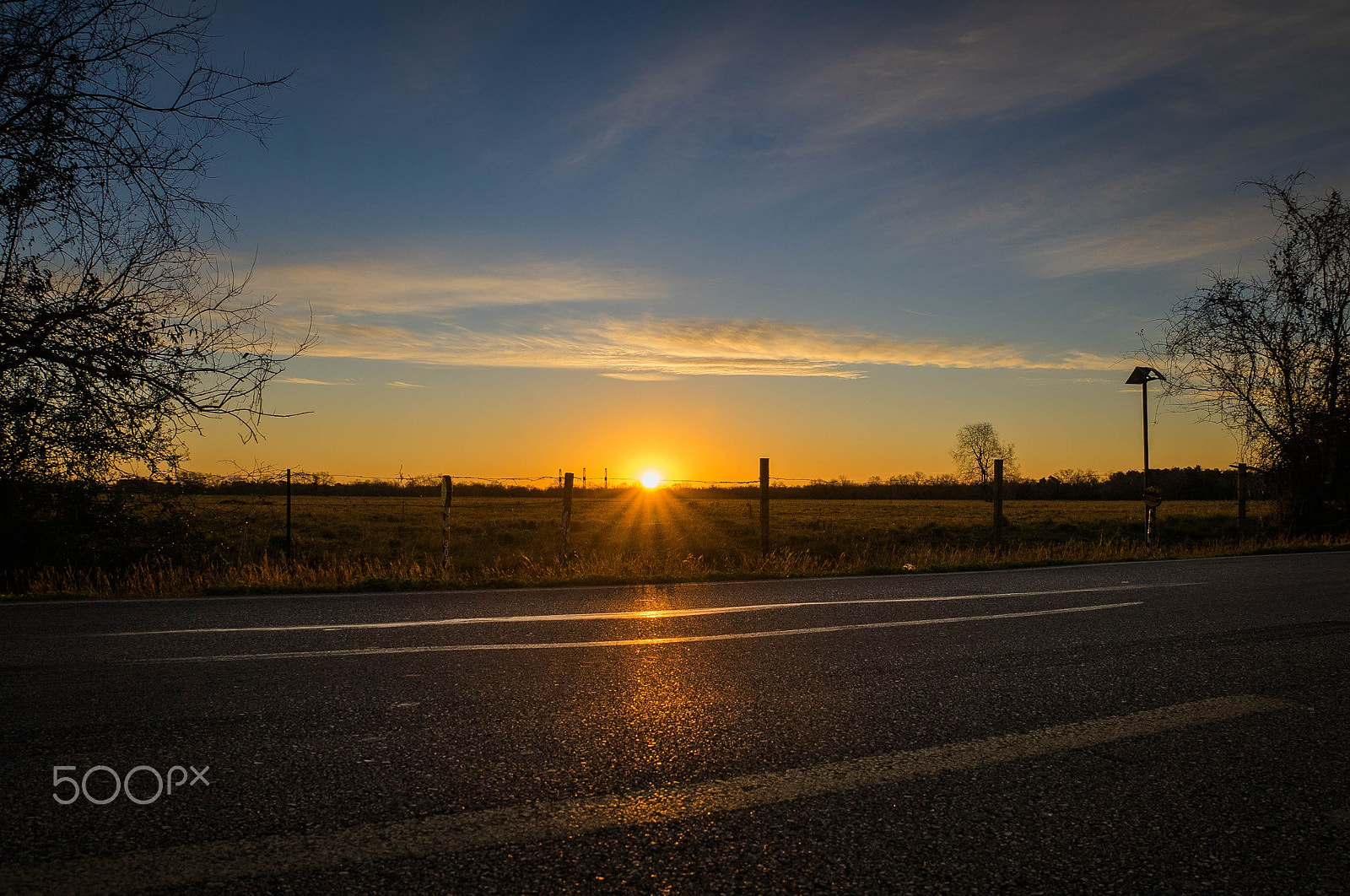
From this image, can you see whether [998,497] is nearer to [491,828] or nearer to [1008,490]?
[491,828]

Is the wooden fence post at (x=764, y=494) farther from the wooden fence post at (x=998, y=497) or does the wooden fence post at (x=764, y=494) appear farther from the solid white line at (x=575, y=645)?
the solid white line at (x=575, y=645)

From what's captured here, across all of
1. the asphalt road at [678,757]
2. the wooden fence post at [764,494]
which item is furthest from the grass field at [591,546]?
the asphalt road at [678,757]

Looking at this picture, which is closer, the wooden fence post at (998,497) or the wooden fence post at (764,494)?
the wooden fence post at (764,494)

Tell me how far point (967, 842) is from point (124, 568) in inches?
530

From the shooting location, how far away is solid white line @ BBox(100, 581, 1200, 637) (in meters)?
6.28

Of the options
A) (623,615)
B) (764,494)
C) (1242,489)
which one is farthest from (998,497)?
(623,615)

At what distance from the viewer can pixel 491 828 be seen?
272 centimetres

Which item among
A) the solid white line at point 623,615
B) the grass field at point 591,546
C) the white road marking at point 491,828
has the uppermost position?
the solid white line at point 623,615

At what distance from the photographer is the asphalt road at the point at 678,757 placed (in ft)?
8.18

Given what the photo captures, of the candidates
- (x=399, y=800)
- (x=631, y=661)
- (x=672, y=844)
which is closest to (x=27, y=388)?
(x=631, y=661)

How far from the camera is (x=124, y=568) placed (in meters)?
12.5

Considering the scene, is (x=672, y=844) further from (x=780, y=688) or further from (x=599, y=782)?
(x=780, y=688)

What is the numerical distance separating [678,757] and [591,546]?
24607 mm

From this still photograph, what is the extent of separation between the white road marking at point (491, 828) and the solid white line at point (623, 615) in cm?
377
